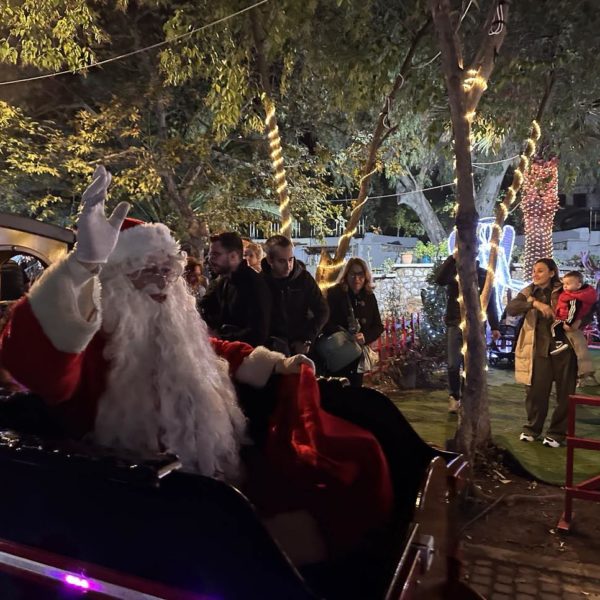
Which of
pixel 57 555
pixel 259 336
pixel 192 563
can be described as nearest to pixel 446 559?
pixel 192 563

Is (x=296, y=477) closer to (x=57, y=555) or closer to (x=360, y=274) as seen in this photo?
(x=57, y=555)

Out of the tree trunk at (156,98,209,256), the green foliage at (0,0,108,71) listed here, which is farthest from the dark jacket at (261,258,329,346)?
the tree trunk at (156,98,209,256)

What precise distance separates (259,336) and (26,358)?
98.3 inches

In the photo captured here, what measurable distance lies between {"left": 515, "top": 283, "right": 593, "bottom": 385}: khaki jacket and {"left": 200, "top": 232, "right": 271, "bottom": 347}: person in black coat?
3015 mm

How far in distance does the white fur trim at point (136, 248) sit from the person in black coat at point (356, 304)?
3746 millimetres

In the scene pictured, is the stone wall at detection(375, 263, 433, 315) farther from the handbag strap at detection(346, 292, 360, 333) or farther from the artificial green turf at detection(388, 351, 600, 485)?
the handbag strap at detection(346, 292, 360, 333)

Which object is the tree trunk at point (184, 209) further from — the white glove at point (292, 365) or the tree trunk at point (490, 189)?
the tree trunk at point (490, 189)

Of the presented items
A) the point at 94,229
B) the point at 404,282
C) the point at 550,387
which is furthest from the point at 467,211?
the point at 404,282

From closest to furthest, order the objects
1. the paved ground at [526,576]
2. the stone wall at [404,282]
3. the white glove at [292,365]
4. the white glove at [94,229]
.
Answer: the white glove at [94,229]
the white glove at [292,365]
the paved ground at [526,576]
the stone wall at [404,282]

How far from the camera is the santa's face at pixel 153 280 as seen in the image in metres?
2.52

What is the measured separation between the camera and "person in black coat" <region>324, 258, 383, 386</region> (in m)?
6.21

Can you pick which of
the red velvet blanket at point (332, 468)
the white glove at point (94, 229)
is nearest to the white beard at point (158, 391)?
the red velvet blanket at point (332, 468)

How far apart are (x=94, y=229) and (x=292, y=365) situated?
3.61 ft

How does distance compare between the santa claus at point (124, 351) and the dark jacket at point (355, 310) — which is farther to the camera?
the dark jacket at point (355, 310)
